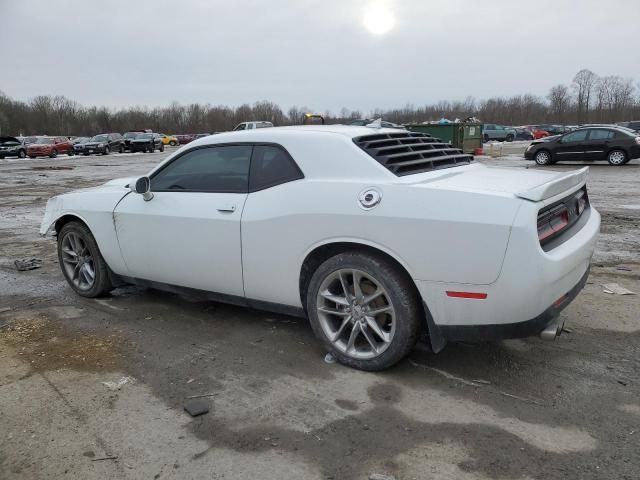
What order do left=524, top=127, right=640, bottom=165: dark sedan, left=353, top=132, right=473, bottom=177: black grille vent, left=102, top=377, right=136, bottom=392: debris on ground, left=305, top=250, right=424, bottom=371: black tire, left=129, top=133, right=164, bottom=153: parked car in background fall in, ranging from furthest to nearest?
left=129, top=133, right=164, bottom=153: parked car in background < left=524, top=127, right=640, bottom=165: dark sedan < left=353, top=132, right=473, bottom=177: black grille vent < left=102, top=377, right=136, bottom=392: debris on ground < left=305, top=250, right=424, bottom=371: black tire

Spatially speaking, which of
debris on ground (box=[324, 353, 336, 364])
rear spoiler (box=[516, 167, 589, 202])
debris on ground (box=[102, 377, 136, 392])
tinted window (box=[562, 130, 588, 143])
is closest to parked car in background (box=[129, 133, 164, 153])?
tinted window (box=[562, 130, 588, 143])

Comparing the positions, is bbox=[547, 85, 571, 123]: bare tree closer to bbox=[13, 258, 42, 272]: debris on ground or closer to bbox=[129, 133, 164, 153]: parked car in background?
bbox=[129, 133, 164, 153]: parked car in background

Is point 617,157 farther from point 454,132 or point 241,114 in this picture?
point 241,114

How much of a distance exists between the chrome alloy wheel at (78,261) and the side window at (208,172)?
1.22m

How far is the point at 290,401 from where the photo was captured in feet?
10.5

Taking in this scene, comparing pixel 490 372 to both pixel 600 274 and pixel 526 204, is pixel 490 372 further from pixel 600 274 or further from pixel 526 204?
Answer: pixel 600 274

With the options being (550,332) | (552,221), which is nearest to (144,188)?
(552,221)

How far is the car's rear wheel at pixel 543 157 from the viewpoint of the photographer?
20.8 metres

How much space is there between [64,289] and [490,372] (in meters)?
4.38

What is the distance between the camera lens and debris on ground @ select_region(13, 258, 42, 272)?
6.56 m

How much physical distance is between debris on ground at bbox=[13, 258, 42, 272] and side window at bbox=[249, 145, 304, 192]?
13.6ft

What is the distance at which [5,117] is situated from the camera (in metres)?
75.6

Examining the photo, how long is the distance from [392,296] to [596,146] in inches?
780

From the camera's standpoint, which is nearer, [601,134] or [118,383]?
[118,383]
